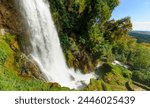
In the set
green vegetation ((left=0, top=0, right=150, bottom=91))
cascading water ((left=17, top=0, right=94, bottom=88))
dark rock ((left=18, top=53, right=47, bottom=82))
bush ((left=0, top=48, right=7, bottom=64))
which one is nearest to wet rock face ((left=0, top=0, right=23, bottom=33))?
cascading water ((left=17, top=0, right=94, bottom=88))

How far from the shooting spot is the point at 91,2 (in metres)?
24.1

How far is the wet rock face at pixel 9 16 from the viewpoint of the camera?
17797 millimetres

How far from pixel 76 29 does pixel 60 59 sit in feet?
11.0

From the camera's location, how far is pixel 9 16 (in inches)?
706

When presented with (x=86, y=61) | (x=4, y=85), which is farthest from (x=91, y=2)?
(x=4, y=85)

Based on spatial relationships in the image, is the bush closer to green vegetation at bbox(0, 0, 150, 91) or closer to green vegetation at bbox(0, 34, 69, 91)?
green vegetation at bbox(0, 34, 69, 91)

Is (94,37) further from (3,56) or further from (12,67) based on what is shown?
(3,56)

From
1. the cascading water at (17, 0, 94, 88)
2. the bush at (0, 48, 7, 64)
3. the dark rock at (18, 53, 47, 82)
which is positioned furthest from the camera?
the cascading water at (17, 0, 94, 88)

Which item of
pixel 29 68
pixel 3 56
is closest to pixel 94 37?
pixel 29 68

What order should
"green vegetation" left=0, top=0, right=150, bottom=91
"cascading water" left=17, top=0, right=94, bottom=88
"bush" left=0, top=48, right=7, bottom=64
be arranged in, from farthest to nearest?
"green vegetation" left=0, top=0, right=150, bottom=91 < "cascading water" left=17, top=0, right=94, bottom=88 < "bush" left=0, top=48, right=7, bottom=64

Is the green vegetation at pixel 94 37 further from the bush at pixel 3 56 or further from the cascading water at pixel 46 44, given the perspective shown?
the bush at pixel 3 56

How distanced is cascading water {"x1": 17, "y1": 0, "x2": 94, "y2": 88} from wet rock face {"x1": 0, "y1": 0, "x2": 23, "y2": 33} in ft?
1.28

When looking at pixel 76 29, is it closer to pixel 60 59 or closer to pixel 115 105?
pixel 60 59

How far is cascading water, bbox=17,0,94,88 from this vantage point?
18656mm
